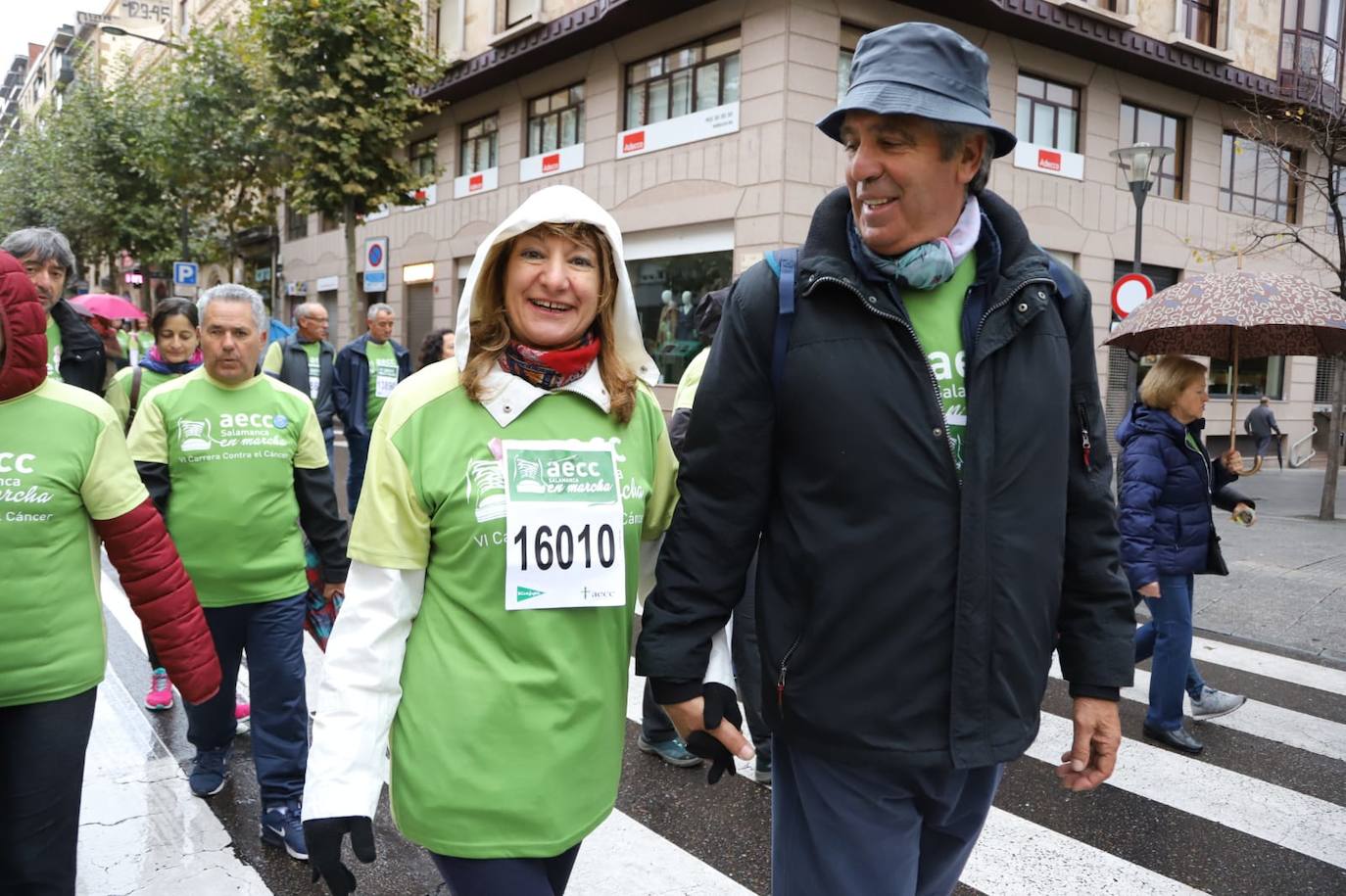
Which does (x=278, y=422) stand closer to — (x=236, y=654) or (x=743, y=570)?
(x=236, y=654)

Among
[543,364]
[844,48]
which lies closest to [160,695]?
[543,364]

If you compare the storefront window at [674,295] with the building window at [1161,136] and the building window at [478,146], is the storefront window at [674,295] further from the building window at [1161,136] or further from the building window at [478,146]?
the building window at [1161,136]

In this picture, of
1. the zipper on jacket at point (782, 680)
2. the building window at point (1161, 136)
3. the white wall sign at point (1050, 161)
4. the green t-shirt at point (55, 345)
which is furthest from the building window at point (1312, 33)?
the zipper on jacket at point (782, 680)

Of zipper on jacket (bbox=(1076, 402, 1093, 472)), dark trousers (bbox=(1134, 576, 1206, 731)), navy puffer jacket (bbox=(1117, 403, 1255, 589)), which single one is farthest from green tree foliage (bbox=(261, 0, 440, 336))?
zipper on jacket (bbox=(1076, 402, 1093, 472))

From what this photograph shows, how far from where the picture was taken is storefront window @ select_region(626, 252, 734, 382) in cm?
1744

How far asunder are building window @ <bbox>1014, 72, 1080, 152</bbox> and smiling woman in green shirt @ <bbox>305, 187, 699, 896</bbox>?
59.3 feet

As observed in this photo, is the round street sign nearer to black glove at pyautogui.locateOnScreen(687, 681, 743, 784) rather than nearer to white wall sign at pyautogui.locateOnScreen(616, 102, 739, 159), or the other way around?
white wall sign at pyautogui.locateOnScreen(616, 102, 739, 159)

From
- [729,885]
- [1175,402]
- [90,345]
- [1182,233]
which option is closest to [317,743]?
[729,885]

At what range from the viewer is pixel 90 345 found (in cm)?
480

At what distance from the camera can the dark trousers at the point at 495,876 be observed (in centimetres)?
192

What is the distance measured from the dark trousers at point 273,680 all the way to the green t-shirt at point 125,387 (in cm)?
182

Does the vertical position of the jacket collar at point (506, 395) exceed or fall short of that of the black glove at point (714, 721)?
it exceeds it

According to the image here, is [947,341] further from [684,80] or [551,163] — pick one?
[551,163]

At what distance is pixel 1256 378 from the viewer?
78.8 feet
